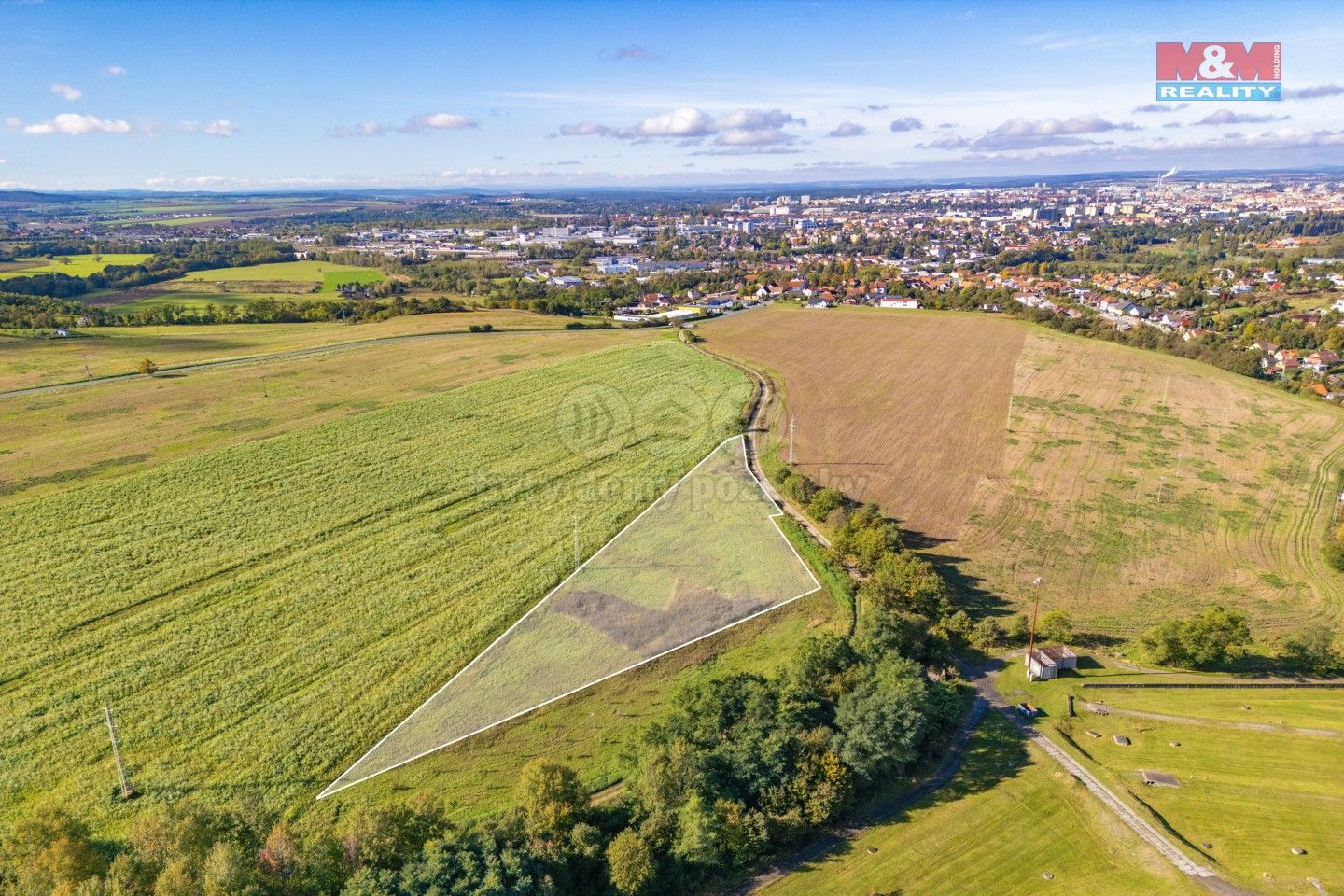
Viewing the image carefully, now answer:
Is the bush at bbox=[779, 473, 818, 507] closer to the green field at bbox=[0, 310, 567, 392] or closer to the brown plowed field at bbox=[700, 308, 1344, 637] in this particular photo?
the brown plowed field at bbox=[700, 308, 1344, 637]

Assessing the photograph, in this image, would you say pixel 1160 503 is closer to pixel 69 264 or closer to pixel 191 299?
pixel 191 299

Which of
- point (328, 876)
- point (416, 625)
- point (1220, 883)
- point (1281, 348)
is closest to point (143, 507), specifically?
point (416, 625)

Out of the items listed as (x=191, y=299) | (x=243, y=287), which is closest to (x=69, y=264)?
(x=243, y=287)

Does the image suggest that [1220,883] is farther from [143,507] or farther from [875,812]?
[143,507]

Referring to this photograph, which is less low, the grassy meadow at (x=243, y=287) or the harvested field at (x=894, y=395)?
the grassy meadow at (x=243, y=287)

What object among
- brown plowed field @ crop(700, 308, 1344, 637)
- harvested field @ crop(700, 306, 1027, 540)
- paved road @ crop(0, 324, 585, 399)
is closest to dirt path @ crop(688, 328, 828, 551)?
harvested field @ crop(700, 306, 1027, 540)

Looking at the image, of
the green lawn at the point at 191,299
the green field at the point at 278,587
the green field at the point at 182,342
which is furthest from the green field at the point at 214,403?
the green lawn at the point at 191,299

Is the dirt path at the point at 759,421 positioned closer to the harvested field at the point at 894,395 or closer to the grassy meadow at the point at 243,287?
the harvested field at the point at 894,395
